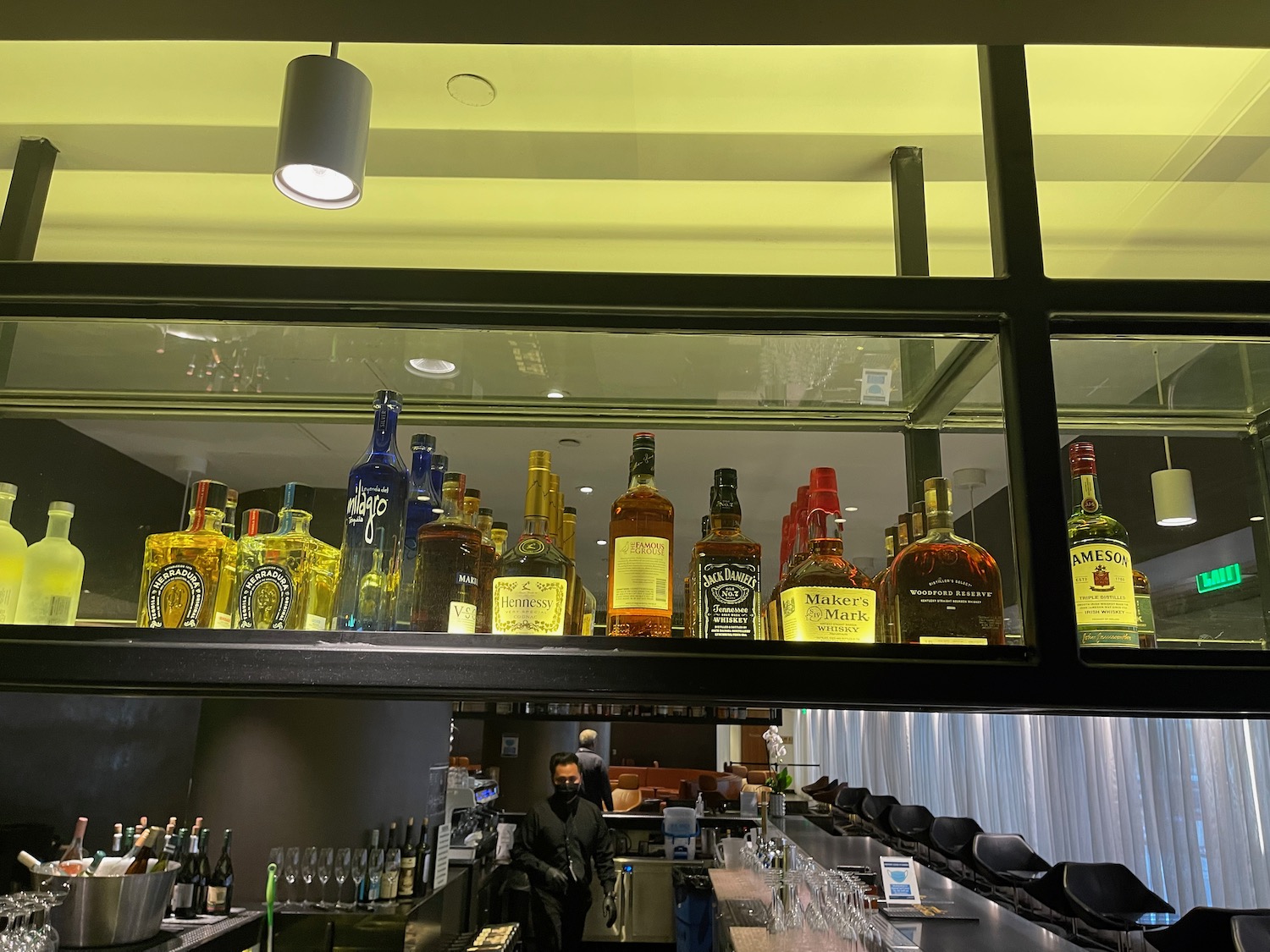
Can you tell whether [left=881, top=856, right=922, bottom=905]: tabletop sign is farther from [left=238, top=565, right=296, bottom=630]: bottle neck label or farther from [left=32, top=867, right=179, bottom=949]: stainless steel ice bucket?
[left=238, top=565, right=296, bottom=630]: bottle neck label

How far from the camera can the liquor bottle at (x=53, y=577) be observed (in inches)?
49.4

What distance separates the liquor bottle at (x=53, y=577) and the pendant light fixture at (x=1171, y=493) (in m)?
1.55

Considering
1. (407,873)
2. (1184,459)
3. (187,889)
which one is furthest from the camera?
(407,873)

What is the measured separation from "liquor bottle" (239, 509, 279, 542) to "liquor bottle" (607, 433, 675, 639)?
49 cm

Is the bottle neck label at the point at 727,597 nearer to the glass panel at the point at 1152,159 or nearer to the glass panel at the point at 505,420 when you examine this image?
the glass panel at the point at 505,420

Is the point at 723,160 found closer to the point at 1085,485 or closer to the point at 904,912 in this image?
the point at 1085,485

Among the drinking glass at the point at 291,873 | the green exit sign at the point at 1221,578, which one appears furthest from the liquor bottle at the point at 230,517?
the drinking glass at the point at 291,873

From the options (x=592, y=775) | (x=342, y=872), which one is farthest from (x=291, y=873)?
(x=592, y=775)

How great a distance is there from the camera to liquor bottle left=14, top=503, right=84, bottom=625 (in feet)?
4.12

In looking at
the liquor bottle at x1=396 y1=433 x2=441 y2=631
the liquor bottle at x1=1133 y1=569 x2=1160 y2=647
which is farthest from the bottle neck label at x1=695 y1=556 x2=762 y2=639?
the liquor bottle at x1=1133 y1=569 x2=1160 y2=647

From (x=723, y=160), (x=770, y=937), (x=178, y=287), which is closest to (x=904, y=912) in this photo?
(x=770, y=937)

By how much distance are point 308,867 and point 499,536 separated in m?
3.16

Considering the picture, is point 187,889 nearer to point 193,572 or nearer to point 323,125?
point 193,572

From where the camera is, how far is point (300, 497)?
50.4 inches
